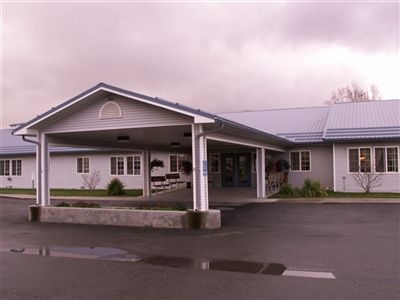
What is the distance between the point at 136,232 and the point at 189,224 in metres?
1.48

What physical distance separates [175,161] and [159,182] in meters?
2.22

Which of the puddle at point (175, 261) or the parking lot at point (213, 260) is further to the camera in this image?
the puddle at point (175, 261)

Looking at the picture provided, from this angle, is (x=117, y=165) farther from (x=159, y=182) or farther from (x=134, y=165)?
(x=159, y=182)

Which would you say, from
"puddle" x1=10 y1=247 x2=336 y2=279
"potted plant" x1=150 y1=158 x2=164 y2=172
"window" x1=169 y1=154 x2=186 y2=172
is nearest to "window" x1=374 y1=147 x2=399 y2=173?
"window" x1=169 y1=154 x2=186 y2=172

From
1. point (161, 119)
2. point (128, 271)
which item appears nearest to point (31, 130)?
point (161, 119)

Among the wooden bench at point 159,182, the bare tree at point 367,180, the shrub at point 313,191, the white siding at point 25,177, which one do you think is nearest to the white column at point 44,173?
the wooden bench at point 159,182

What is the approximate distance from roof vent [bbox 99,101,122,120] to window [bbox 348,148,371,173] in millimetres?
14131

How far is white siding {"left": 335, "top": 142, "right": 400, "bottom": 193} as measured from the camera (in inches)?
894

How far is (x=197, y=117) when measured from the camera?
12.6m

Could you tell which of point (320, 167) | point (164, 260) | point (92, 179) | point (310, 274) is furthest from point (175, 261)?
point (92, 179)

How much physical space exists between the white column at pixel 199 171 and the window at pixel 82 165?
2021 cm

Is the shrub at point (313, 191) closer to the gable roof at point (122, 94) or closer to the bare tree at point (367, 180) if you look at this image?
the bare tree at point (367, 180)

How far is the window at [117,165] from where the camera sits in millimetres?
30531

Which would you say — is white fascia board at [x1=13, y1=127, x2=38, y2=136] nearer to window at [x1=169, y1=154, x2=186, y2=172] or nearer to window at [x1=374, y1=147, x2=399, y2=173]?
window at [x1=169, y1=154, x2=186, y2=172]
